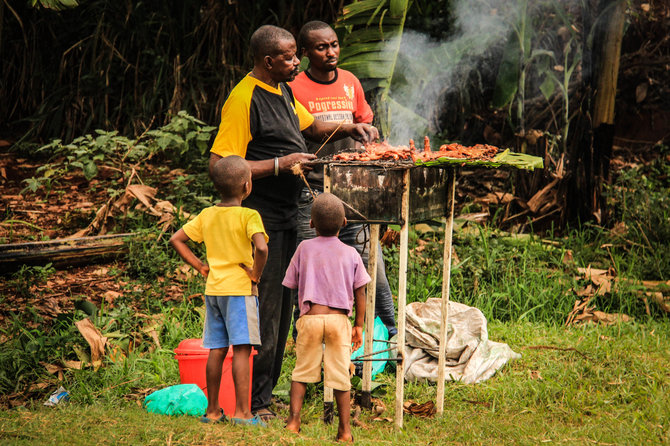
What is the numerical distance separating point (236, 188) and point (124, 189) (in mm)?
4047

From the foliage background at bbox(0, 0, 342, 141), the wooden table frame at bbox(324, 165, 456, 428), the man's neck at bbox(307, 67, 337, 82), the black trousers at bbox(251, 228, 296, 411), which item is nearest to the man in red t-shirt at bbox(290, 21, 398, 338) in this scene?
the man's neck at bbox(307, 67, 337, 82)

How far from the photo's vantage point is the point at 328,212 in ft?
12.6

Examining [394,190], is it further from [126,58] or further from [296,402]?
[126,58]

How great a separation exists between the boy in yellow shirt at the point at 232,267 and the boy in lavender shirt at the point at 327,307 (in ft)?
0.82

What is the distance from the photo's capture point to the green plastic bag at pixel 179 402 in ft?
13.6

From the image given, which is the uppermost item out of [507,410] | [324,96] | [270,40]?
[270,40]

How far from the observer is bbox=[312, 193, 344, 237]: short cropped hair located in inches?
151

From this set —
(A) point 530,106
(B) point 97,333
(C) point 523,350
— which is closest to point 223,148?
(B) point 97,333

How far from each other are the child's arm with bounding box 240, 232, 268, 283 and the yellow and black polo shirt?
382 millimetres

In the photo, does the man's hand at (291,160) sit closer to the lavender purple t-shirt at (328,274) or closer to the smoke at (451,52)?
the lavender purple t-shirt at (328,274)

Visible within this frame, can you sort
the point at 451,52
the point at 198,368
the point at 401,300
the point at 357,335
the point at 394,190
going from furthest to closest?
the point at 451,52
the point at 198,368
the point at 401,300
the point at 394,190
the point at 357,335

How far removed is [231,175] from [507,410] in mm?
2363

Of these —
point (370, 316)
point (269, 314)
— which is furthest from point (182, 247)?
point (370, 316)

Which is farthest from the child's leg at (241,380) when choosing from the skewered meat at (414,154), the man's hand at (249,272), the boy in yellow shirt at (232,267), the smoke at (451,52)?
the smoke at (451,52)
